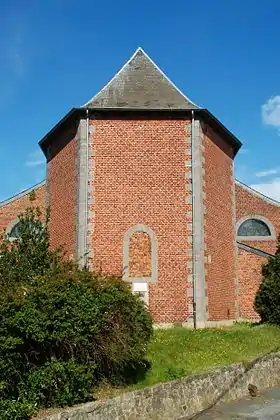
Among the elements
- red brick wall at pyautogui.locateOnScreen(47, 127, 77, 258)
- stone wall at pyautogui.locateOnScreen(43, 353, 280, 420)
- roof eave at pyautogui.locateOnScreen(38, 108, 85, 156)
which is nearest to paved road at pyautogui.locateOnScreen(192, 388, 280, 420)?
stone wall at pyautogui.locateOnScreen(43, 353, 280, 420)

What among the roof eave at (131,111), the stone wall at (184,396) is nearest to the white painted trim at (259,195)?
the roof eave at (131,111)

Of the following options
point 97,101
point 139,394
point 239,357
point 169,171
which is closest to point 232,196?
point 169,171

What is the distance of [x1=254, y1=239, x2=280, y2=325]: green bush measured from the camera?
17047mm

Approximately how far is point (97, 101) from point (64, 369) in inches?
482

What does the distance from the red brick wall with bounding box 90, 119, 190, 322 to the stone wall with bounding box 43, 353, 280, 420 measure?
16.8 feet

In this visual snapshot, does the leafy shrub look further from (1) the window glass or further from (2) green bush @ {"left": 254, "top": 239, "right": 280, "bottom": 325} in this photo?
(1) the window glass

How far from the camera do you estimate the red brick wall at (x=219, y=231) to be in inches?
720

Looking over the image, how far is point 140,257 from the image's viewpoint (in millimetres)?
17797

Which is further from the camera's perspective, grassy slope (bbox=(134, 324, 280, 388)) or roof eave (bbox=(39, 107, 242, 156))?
roof eave (bbox=(39, 107, 242, 156))

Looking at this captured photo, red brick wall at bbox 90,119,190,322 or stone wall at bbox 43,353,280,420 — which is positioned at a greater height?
red brick wall at bbox 90,119,190,322

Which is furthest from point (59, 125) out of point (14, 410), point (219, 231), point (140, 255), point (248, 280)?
point (14, 410)

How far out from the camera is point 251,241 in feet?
86.9

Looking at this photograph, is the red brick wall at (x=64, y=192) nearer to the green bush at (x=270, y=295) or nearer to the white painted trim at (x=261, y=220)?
the green bush at (x=270, y=295)

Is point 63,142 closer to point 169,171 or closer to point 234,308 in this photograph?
point 169,171
